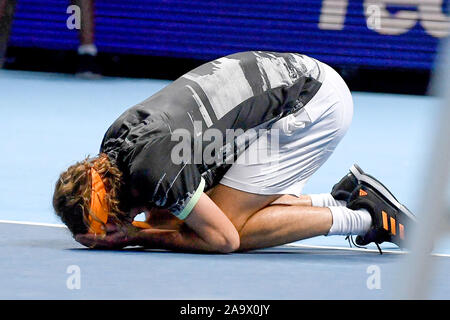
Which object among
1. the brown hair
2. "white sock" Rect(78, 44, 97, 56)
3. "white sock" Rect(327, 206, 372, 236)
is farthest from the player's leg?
"white sock" Rect(78, 44, 97, 56)

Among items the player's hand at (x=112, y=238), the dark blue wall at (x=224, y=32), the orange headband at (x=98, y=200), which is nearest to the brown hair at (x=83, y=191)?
the orange headband at (x=98, y=200)

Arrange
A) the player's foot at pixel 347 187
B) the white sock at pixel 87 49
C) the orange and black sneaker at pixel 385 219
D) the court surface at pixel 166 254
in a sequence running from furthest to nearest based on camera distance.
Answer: the white sock at pixel 87 49 → the player's foot at pixel 347 187 → the orange and black sneaker at pixel 385 219 → the court surface at pixel 166 254

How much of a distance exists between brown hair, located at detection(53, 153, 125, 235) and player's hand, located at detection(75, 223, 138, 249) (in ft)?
0.43

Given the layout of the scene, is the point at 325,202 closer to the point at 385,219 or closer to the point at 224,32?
the point at 385,219

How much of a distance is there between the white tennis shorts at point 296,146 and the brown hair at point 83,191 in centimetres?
60

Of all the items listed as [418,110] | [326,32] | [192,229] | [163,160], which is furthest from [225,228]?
[326,32]

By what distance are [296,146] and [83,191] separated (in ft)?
3.46

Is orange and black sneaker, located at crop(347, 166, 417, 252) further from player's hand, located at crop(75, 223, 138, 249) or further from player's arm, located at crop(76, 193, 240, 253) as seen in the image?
player's hand, located at crop(75, 223, 138, 249)

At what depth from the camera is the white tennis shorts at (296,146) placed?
4.29 meters

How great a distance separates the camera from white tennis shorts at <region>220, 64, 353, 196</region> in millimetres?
4285

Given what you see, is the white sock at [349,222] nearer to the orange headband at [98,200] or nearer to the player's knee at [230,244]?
the player's knee at [230,244]

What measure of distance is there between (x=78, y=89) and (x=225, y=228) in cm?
580

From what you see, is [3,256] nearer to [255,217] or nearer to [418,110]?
[255,217]

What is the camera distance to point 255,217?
14.0 feet
